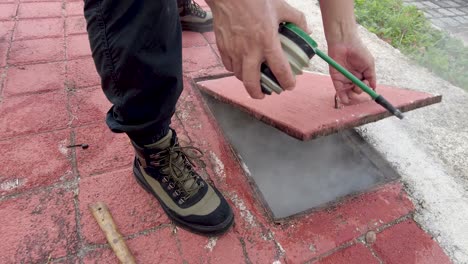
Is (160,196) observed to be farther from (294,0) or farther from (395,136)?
(294,0)

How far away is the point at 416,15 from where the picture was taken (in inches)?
130

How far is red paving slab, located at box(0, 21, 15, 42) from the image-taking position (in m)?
2.26

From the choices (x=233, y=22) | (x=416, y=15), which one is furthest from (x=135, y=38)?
(x=416, y=15)

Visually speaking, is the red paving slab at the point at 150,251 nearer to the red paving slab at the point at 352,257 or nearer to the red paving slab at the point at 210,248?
the red paving slab at the point at 210,248

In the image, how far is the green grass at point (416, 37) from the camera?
2.43 meters

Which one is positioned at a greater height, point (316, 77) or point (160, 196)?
point (316, 77)

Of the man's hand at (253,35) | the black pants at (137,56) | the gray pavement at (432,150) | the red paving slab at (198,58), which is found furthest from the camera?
the red paving slab at (198,58)

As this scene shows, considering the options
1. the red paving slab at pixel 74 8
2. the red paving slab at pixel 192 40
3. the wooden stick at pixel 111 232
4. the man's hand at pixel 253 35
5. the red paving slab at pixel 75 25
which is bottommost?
the wooden stick at pixel 111 232

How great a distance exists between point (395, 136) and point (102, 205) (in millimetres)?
1456

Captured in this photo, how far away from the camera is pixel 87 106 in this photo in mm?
1777

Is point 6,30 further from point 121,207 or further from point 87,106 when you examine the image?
point 121,207

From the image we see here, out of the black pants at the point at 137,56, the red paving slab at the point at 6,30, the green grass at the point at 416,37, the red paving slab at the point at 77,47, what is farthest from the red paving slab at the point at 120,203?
the green grass at the point at 416,37

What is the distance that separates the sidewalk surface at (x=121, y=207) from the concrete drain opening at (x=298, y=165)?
0.07 meters

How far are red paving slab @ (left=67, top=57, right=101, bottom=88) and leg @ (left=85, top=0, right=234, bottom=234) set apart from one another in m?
0.80
